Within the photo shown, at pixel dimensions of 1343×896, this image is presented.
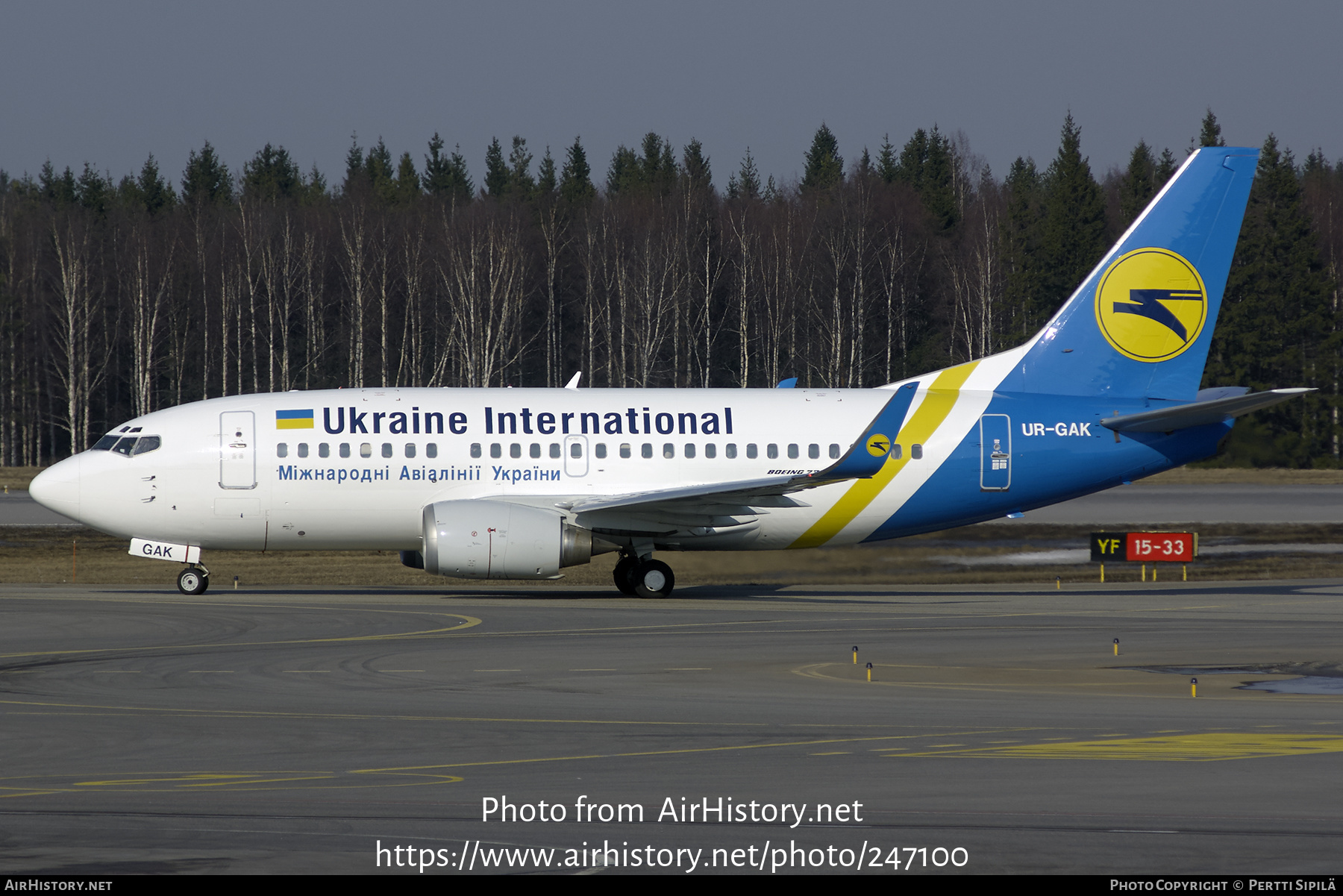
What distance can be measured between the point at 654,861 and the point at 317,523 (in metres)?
21.4

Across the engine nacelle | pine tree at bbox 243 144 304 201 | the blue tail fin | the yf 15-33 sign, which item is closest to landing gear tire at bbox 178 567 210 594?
the engine nacelle

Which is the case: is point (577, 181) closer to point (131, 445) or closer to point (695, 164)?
point (695, 164)

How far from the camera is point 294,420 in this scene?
1161 inches

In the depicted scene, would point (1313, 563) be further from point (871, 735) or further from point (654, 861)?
point (654, 861)

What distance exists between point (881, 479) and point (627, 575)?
5.86 meters

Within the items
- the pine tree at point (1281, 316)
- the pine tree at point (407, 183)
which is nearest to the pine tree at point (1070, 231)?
the pine tree at point (1281, 316)

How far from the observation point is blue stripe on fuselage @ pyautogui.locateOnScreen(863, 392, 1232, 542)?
30.3 meters

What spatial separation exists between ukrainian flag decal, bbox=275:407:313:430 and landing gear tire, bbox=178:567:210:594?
3.46 meters

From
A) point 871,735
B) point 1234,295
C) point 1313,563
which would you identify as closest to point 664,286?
point 1234,295

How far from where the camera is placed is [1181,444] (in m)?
30.4

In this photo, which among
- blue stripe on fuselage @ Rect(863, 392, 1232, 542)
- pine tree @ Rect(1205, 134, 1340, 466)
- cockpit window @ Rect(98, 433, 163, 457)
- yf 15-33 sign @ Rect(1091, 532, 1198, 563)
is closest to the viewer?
cockpit window @ Rect(98, 433, 163, 457)

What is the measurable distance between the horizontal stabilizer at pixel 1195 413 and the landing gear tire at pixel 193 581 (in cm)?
1949

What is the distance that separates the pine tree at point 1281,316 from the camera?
78.1 metres

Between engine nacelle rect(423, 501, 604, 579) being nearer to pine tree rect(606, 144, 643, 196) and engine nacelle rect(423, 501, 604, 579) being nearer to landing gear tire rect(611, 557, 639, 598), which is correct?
landing gear tire rect(611, 557, 639, 598)
